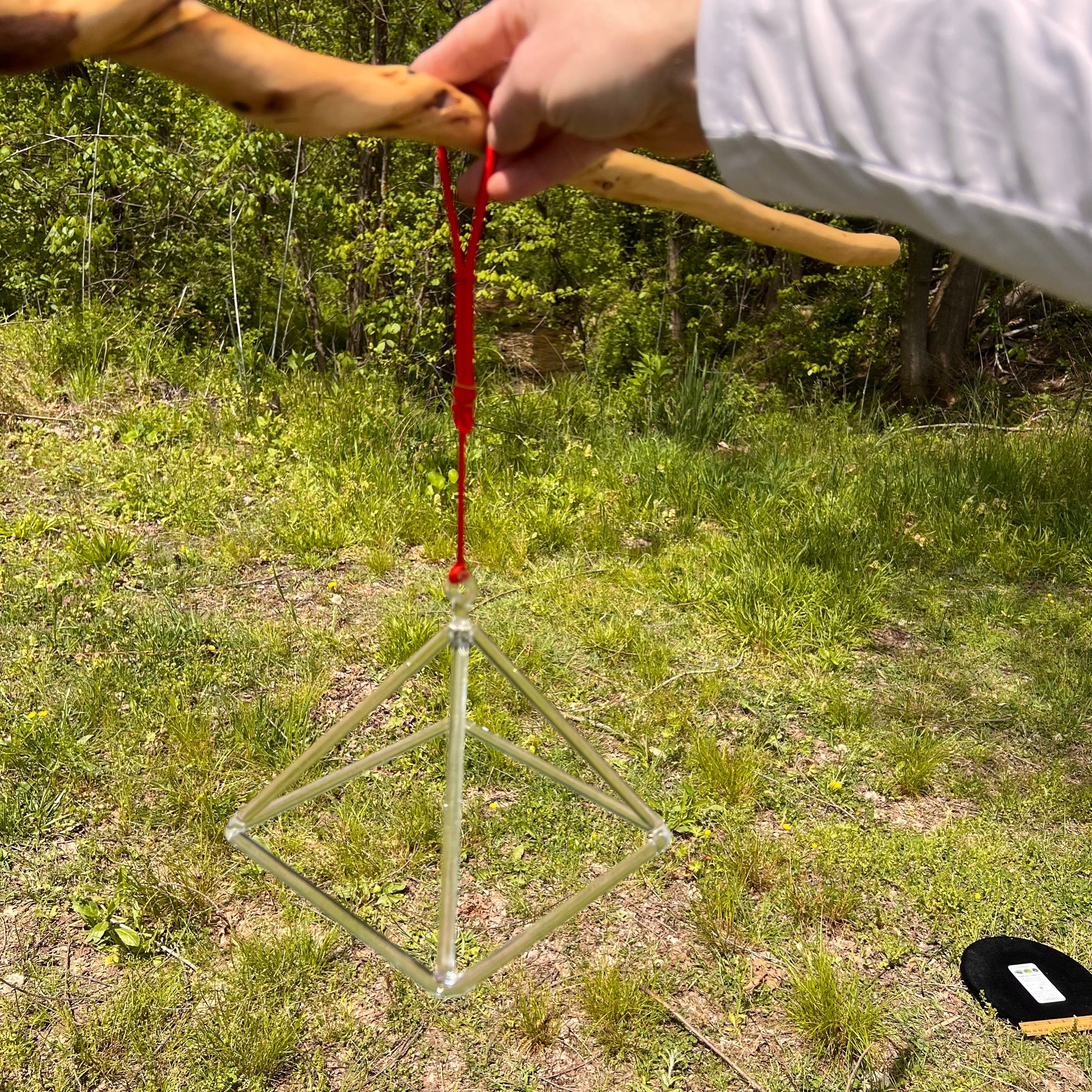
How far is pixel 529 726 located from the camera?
11.2 feet

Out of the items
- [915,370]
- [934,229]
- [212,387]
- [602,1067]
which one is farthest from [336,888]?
[915,370]

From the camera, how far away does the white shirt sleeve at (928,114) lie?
902 millimetres

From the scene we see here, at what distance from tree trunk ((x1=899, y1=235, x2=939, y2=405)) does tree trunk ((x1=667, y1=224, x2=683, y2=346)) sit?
1.87m

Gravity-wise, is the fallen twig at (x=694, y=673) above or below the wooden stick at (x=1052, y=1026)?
above

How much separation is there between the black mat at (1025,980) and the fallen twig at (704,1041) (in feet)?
2.35

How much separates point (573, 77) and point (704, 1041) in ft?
7.49

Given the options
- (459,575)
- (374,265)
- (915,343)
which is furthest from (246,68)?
(915,343)

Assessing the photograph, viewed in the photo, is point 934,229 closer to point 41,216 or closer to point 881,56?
point 881,56

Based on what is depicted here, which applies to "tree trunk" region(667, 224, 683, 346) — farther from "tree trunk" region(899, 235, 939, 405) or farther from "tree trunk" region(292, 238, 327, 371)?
"tree trunk" region(292, 238, 327, 371)

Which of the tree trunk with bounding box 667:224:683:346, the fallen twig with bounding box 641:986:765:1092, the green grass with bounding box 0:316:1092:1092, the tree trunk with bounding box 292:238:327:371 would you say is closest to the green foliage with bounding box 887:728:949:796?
the green grass with bounding box 0:316:1092:1092

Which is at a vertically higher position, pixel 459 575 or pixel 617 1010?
pixel 459 575

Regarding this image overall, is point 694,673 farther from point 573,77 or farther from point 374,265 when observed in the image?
point 374,265

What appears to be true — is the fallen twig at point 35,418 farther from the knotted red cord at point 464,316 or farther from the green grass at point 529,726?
the knotted red cord at point 464,316

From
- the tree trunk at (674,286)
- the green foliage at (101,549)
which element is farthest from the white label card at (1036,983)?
the tree trunk at (674,286)
